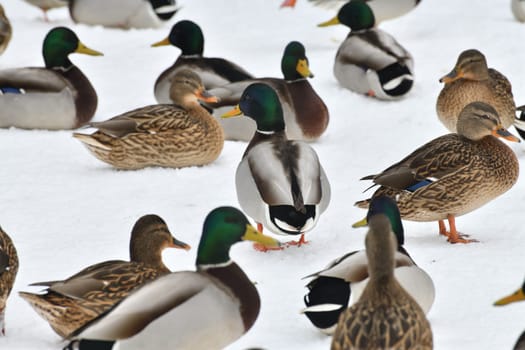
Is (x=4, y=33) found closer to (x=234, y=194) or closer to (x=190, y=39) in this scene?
(x=190, y=39)

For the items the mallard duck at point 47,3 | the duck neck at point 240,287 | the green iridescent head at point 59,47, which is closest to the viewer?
the duck neck at point 240,287

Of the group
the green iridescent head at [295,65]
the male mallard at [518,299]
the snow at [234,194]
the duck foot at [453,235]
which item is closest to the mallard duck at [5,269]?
the snow at [234,194]

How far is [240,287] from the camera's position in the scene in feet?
14.1

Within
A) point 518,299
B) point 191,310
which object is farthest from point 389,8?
point 518,299

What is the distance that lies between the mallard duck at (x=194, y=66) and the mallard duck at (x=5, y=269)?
12.4 feet

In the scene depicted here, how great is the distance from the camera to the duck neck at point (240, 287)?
426 centimetres

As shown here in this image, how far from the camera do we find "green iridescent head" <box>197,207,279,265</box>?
4.41 metres

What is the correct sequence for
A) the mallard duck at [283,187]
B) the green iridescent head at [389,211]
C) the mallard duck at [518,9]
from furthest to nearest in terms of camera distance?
the mallard duck at [518,9] → the mallard duck at [283,187] → the green iridescent head at [389,211]

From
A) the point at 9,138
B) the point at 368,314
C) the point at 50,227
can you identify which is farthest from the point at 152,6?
the point at 368,314

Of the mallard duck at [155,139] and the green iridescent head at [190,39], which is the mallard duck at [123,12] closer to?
the green iridescent head at [190,39]

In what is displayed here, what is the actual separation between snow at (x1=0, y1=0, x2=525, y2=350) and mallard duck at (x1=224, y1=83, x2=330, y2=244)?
24cm

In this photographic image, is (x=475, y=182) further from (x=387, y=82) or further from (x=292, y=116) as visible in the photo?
(x=387, y=82)

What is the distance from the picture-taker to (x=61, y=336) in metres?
4.75

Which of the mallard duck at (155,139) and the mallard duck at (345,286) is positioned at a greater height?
the mallard duck at (345,286)
